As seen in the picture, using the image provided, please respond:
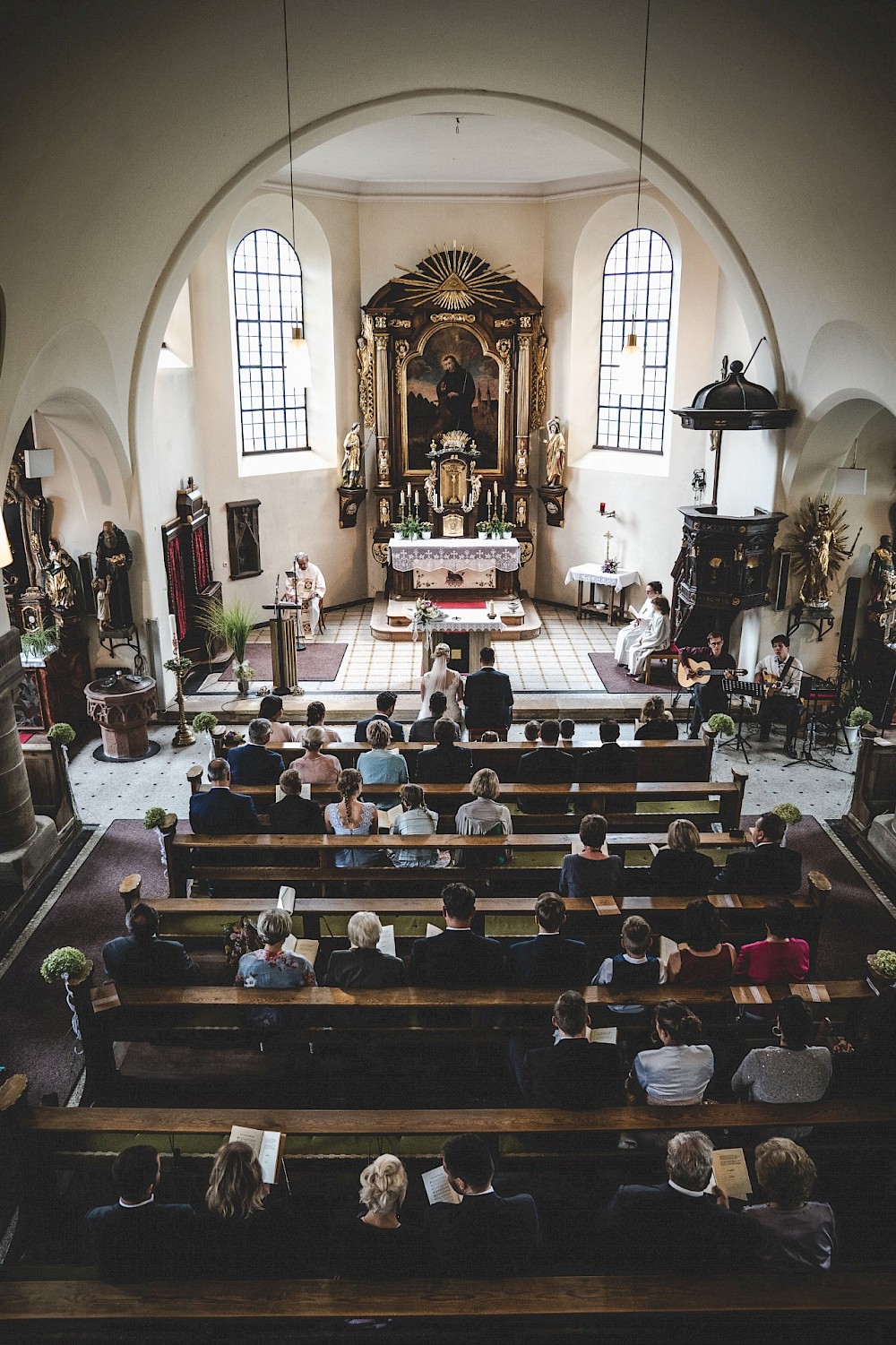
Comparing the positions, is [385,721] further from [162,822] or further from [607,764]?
[162,822]

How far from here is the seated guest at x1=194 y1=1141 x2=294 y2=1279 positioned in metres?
3.74

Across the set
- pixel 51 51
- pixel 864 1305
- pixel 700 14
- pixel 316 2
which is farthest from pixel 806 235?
pixel 864 1305

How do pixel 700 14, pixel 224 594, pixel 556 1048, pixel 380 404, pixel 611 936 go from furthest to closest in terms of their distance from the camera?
pixel 380 404 < pixel 224 594 < pixel 700 14 < pixel 611 936 < pixel 556 1048

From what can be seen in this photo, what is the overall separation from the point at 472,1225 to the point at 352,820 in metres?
3.70

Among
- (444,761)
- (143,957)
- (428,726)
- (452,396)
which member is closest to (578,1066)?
(143,957)

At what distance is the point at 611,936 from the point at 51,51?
6.55 m

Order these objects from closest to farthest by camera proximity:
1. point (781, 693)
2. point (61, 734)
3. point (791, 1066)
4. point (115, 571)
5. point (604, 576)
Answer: point (791, 1066), point (61, 734), point (781, 693), point (115, 571), point (604, 576)

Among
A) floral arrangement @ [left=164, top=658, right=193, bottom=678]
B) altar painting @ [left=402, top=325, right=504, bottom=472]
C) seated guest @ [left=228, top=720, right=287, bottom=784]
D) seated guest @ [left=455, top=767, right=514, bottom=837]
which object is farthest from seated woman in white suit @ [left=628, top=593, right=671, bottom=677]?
seated guest @ [left=455, top=767, right=514, bottom=837]

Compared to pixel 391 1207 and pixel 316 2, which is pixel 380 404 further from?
pixel 391 1207

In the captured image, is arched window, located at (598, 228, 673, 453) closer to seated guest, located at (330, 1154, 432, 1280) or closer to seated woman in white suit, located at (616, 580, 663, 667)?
seated woman in white suit, located at (616, 580, 663, 667)

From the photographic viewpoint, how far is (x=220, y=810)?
732 cm

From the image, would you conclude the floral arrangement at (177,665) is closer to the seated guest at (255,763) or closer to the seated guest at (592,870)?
the seated guest at (255,763)

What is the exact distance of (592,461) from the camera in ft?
57.6

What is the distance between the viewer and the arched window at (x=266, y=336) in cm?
1625
